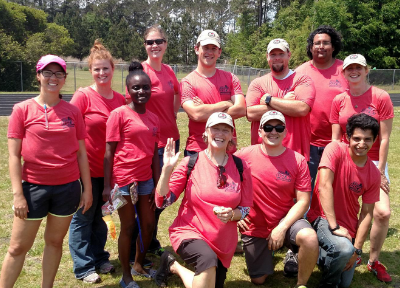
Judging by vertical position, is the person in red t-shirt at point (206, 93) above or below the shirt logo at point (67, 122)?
above

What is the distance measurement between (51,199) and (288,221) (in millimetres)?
2181

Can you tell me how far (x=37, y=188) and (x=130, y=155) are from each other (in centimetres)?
89

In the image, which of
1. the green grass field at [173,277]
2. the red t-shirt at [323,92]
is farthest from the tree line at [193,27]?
the red t-shirt at [323,92]

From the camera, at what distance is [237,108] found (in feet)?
14.7

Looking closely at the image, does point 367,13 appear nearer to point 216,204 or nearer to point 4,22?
point 4,22

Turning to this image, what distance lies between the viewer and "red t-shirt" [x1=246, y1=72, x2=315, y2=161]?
14.9ft

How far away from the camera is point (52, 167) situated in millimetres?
3449

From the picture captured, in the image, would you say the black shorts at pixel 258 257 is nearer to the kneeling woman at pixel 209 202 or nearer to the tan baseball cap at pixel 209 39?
the kneeling woman at pixel 209 202

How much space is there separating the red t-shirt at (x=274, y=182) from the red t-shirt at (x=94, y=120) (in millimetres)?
1376

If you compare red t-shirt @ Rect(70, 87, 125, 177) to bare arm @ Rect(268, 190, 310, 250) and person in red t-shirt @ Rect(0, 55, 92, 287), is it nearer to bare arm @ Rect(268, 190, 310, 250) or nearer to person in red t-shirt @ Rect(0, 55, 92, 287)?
person in red t-shirt @ Rect(0, 55, 92, 287)

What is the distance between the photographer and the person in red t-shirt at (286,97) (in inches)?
175

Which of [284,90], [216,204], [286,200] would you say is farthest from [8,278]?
[284,90]

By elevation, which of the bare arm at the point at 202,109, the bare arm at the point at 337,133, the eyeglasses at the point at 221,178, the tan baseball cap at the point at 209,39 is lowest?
the eyeglasses at the point at 221,178

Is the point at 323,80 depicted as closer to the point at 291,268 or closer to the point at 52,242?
the point at 291,268
